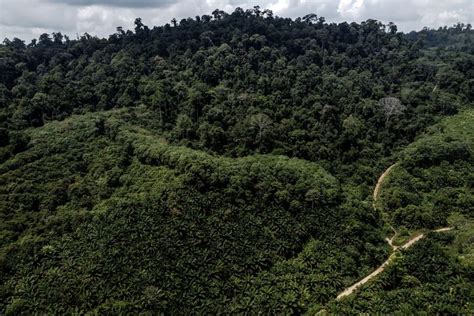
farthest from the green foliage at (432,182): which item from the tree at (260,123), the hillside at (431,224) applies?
the tree at (260,123)

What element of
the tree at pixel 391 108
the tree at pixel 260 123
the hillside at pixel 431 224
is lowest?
the hillside at pixel 431 224

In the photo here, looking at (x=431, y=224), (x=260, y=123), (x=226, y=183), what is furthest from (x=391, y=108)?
(x=226, y=183)

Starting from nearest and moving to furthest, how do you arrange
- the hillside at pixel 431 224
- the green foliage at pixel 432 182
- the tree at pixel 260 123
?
the hillside at pixel 431 224
the green foliage at pixel 432 182
the tree at pixel 260 123

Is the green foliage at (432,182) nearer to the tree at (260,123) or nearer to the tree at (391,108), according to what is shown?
the tree at (391,108)

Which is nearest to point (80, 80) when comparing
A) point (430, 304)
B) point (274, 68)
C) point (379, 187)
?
point (274, 68)

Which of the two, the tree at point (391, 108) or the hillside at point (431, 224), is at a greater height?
the tree at point (391, 108)

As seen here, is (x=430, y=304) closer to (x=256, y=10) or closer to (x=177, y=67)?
(x=177, y=67)

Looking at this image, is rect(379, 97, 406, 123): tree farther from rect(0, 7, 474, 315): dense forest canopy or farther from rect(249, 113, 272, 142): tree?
rect(249, 113, 272, 142): tree

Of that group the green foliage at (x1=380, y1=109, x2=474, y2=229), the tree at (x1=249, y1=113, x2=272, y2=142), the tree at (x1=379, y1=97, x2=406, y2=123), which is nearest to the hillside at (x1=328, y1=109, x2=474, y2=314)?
the green foliage at (x1=380, y1=109, x2=474, y2=229)
